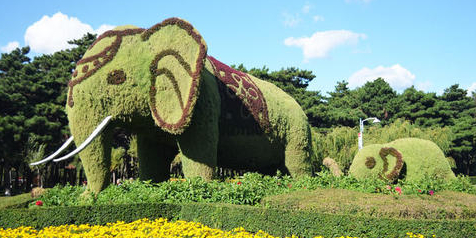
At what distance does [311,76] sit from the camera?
32.8 metres

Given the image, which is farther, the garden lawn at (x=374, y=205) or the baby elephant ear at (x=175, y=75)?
the baby elephant ear at (x=175, y=75)

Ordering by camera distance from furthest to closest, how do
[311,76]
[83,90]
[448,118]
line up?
[448,118], [311,76], [83,90]

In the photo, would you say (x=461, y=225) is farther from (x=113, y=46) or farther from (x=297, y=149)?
(x=113, y=46)

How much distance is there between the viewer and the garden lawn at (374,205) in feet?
18.5

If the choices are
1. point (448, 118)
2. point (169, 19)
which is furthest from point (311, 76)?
point (169, 19)

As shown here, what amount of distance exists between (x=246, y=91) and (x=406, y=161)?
19.0ft

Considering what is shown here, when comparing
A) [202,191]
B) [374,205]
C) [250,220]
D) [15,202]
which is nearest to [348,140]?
[202,191]

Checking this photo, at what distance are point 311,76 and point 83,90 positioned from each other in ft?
91.7

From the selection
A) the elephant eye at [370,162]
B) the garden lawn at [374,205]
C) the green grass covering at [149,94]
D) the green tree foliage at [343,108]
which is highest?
the green tree foliage at [343,108]

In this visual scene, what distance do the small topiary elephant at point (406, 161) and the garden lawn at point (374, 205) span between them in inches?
167

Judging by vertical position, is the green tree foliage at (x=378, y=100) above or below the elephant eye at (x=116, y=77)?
above

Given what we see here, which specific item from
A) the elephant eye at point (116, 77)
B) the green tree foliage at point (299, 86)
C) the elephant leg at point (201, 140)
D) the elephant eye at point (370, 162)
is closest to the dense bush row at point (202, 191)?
the elephant leg at point (201, 140)

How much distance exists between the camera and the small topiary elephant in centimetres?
1094

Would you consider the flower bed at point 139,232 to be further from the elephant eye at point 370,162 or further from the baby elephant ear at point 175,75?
the elephant eye at point 370,162
